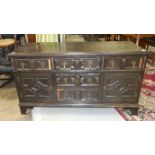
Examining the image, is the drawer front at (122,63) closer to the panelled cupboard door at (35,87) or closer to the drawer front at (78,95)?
the drawer front at (78,95)

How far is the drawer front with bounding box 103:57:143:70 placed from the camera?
→ 1493 millimetres

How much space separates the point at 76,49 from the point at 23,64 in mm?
503

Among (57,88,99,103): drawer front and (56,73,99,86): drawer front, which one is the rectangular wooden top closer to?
(56,73,99,86): drawer front

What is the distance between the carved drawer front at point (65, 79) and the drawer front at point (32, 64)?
5.1 inches

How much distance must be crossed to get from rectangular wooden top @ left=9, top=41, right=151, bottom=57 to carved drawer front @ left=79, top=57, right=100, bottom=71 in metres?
0.06

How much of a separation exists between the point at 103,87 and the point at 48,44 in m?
0.70

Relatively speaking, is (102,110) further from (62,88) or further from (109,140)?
(109,140)

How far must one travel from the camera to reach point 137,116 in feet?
5.74

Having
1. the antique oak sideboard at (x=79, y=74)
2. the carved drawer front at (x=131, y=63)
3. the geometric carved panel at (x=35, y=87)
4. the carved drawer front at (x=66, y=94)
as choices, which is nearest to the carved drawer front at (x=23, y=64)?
the antique oak sideboard at (x=79, y=74)

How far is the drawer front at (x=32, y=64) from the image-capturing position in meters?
1.52

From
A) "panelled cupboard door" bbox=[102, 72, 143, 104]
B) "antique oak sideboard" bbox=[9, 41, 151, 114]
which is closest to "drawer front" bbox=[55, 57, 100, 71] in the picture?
"antique oak sideboard" bbox=[9, 41, 151, 114]
